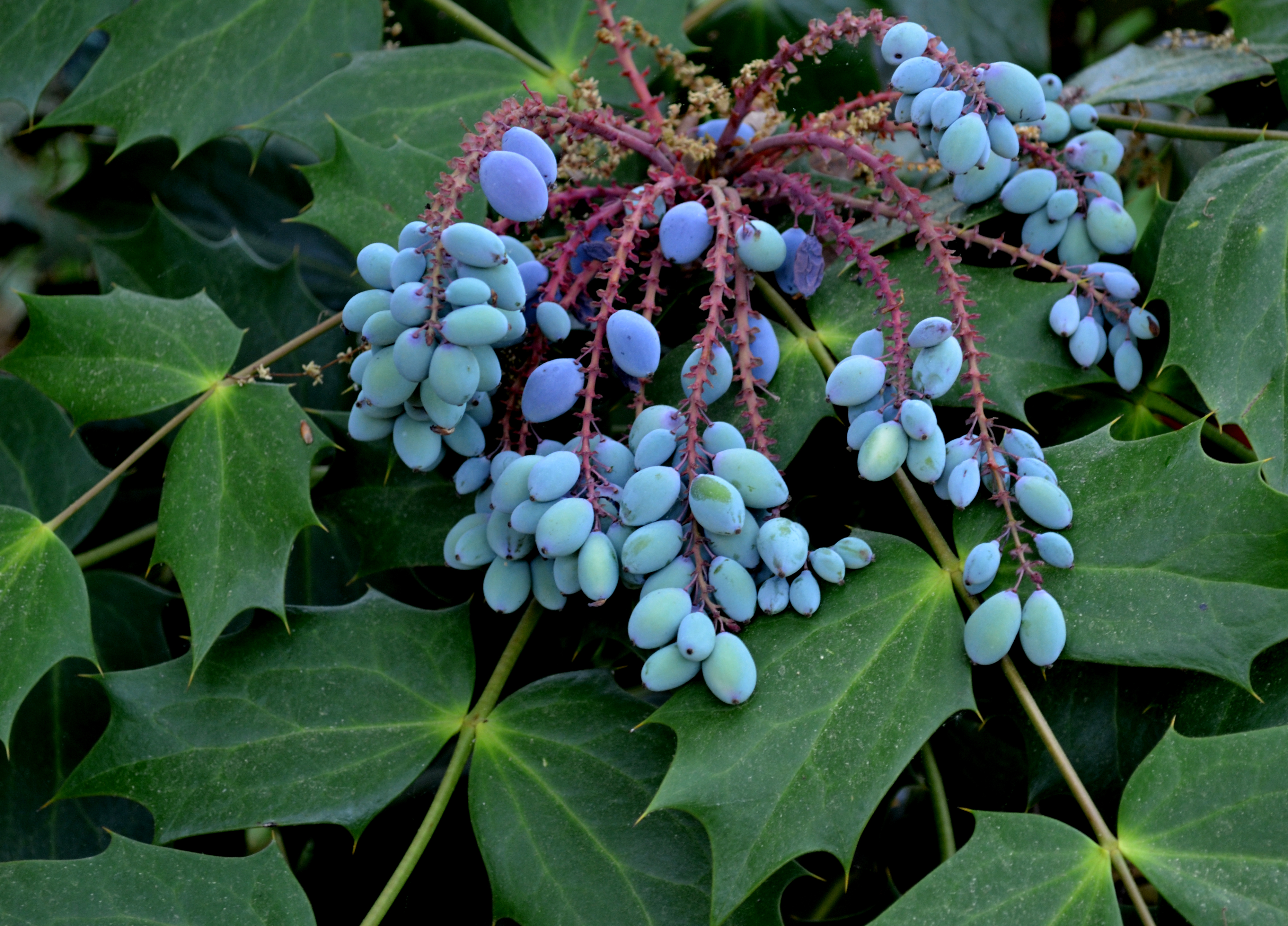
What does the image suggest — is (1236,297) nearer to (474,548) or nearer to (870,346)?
(870,346)

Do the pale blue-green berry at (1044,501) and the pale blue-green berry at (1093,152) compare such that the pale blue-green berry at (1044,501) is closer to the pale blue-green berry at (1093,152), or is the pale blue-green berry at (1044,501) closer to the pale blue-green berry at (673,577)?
the pale blue-green berry at (673,577)

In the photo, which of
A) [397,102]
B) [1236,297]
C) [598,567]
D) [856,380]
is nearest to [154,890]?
[598,567]

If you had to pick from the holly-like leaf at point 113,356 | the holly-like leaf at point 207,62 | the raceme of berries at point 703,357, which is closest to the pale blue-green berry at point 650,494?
the raceme of berries at point 703,357

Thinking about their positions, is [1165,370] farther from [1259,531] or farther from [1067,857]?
[1067,857]

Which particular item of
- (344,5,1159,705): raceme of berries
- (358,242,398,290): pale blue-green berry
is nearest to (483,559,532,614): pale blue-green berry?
(344,5,1159,705): raceme of berries

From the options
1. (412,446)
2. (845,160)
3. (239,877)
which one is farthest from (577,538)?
(845,160)

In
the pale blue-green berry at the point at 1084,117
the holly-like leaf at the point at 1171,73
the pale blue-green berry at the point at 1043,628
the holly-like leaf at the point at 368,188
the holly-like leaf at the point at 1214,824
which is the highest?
the holly-like leaf at the point at 368,188

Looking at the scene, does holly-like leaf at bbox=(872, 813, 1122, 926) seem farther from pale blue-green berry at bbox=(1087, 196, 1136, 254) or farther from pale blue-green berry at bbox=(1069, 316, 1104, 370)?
pale blue-green berry at bbox=(1087, 196, 1136, 254)

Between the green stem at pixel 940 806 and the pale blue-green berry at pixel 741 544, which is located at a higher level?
the pale blue-green berry at pixel 741 544
